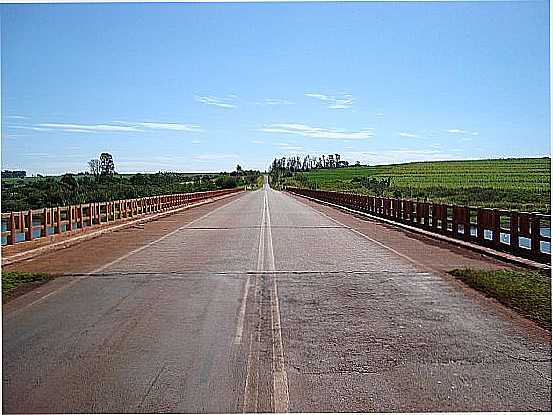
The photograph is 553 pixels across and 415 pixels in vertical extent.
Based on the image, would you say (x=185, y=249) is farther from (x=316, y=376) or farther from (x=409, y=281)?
(x=316, y=376)

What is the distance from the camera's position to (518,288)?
11055mm

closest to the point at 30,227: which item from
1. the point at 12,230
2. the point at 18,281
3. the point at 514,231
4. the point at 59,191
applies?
the point at 12,230

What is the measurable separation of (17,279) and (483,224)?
37.1 ft

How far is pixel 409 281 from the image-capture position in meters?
12.2

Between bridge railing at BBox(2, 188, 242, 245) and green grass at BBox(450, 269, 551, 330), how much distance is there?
1090cm

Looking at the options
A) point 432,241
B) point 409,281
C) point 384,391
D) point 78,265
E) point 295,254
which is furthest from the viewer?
point 432,241

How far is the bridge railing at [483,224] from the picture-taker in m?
14.7

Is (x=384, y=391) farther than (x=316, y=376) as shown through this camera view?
No

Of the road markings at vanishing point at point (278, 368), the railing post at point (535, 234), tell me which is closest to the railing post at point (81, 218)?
the road markings at vanishing point at point (278, 368)

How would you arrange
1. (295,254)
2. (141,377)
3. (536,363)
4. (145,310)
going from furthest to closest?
(295,254) → (145,310) → (536,363) → (141,377)

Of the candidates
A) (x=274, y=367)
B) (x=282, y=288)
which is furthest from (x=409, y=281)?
(x=274, y=367)

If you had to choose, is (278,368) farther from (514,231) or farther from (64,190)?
(64,190)

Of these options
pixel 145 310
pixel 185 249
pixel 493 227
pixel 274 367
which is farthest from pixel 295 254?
pixel 274 367

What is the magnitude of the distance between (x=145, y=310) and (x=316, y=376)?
388 cm
